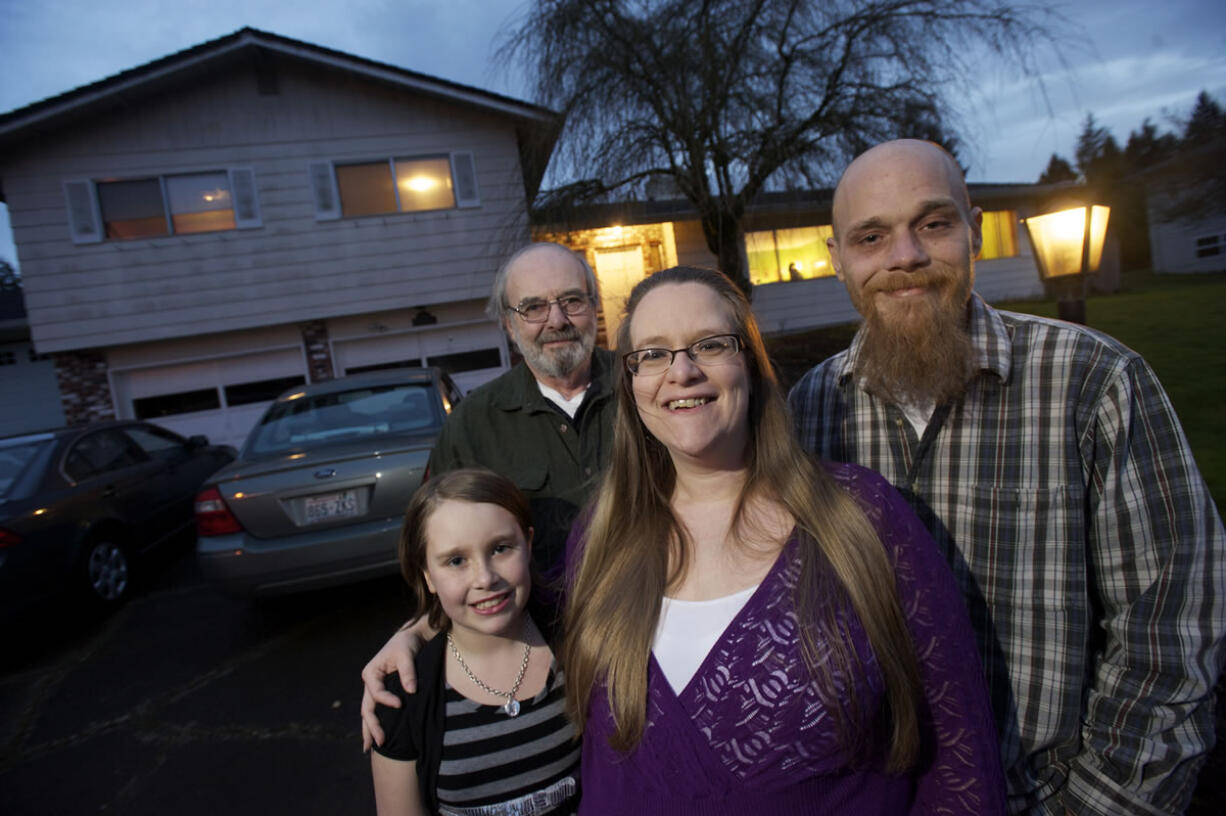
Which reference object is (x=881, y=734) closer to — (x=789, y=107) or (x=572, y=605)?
(x=572, y=605)

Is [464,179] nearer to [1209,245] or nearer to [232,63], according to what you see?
[232,63]

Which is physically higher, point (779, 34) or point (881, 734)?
point (779, 34)

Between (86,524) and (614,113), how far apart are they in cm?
797

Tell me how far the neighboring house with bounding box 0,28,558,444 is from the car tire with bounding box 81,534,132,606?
6555 millimetres

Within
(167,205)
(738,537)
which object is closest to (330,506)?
(738,537)

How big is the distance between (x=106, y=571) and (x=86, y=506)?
2.01ft

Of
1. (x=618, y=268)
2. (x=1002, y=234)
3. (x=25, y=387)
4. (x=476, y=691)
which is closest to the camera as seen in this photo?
(x=476, y=691)

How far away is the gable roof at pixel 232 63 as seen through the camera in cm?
990

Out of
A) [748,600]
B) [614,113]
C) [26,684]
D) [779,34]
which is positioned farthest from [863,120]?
[26,684]

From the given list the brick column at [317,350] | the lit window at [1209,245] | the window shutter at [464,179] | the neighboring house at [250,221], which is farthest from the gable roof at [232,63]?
the lit window at [1209,245]

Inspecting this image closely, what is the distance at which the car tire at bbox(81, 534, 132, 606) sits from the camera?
492 centimetres

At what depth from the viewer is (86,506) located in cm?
496

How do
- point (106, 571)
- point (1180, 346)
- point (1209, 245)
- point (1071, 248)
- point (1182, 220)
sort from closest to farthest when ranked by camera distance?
point (1071, 248) → point (106, 571) → point (1180, 346) → point (1182, 220) → point (1209, 245)

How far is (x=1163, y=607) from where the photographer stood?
1.21 meters
